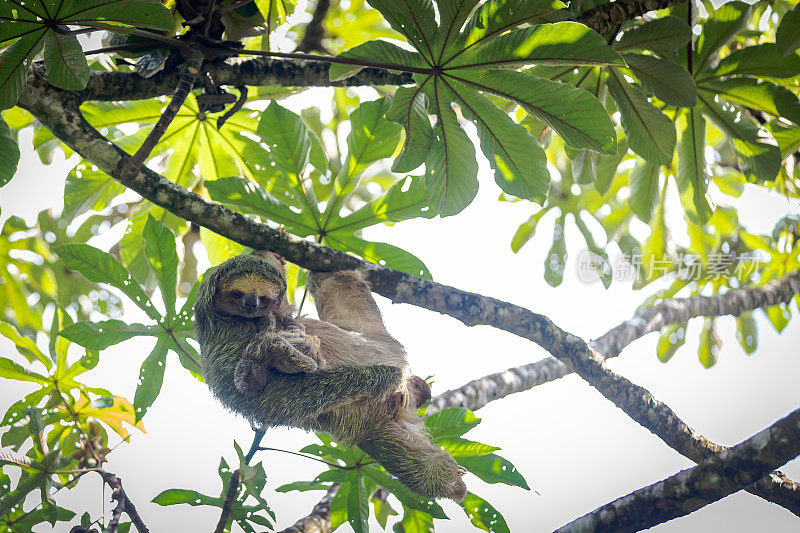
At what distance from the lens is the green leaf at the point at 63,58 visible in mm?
2402

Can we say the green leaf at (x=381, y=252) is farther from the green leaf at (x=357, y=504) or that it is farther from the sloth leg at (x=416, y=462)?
the green leaf at (x=357, y=504)

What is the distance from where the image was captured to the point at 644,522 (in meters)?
2.78

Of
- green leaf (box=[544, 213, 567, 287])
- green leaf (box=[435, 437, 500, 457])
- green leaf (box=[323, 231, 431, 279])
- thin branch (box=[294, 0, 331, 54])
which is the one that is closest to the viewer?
green leaf (box=[435, 437, 500, 457])

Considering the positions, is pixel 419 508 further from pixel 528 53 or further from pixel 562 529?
pixel 528 53

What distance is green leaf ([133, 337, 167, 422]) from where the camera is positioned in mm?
3400

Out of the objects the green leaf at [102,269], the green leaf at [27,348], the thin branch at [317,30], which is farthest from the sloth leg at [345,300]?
the thin branch at [317,30]

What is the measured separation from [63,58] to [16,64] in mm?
201

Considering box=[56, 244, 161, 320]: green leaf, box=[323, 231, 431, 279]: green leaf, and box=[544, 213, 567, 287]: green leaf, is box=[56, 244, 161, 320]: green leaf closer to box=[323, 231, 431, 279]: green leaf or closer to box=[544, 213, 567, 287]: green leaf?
box=[323, 231, 431, 279]: green leaf

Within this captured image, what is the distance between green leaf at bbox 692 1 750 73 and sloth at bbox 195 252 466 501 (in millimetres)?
2801

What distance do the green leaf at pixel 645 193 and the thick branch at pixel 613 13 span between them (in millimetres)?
1666

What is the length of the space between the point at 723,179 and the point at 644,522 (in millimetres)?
5170

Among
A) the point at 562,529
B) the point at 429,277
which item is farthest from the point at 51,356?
the point at 562,529

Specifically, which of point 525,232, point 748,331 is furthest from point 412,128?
point 748,331

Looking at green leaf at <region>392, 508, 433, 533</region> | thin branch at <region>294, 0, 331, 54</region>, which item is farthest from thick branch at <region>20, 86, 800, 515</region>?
thin branch at <region>294, 0, 331, 54</region>
